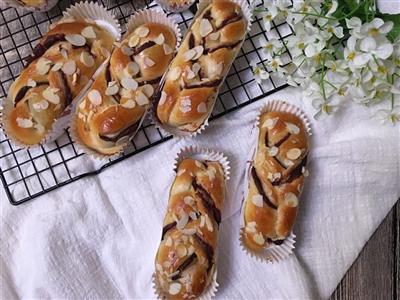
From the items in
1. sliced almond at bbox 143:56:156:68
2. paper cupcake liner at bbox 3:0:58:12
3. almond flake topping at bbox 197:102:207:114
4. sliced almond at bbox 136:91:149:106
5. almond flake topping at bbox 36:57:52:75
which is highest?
paper cupcake liner at bbox 3:0:58:12

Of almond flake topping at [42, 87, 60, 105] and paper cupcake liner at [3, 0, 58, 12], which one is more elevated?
paper cupcake liner at [3, 0, 58, 12]

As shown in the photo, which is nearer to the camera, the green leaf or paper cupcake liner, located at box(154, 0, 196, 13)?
the green leaf

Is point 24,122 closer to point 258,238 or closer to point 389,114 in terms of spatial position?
point 258,238

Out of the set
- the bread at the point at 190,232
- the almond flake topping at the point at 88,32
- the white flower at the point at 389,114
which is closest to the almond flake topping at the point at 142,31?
the almond flake topping at the point at 88,32

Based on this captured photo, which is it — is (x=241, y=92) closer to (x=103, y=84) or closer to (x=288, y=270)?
(x=103, y=84)

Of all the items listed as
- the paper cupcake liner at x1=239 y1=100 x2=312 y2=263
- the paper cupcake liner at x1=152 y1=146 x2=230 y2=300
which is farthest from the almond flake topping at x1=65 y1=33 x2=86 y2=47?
the paper cupcake liner at x1=239 y1=100 x2=312 y2=263

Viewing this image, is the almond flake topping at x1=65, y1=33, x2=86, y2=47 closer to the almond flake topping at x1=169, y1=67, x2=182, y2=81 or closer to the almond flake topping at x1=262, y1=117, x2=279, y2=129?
the almond flake topping at x1=169, y1=67, x2=182, y2=81

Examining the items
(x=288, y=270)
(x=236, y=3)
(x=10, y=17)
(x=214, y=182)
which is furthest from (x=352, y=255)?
(x=10, y=17)

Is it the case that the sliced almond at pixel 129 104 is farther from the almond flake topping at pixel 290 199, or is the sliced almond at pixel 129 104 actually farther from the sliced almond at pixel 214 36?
the almond flake topping at pixel 290 199
